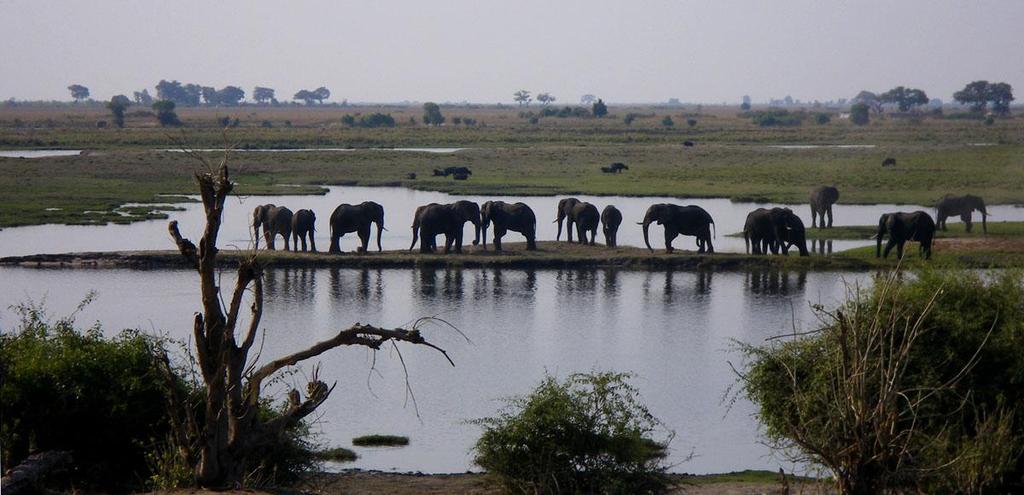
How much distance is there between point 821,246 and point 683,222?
14.9ft

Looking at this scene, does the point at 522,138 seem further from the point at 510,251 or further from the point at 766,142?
the point at 510,251

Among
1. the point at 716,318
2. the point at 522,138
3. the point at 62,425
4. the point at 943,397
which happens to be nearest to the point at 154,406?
the point at 62,425

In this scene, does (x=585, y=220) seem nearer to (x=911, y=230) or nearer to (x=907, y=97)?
(x=911, y=230)

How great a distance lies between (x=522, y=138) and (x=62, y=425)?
83645 millimetres

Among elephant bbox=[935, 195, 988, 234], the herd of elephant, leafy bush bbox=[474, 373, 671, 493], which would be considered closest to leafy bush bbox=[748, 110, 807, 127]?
elephant bbox=[935, 195, 988, 234]

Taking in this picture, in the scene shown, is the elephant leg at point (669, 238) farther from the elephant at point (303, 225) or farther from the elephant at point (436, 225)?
the elephant at point (303, 225)

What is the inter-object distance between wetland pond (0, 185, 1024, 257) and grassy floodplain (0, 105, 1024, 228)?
114 centimetres

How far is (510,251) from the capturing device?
35.3 meters

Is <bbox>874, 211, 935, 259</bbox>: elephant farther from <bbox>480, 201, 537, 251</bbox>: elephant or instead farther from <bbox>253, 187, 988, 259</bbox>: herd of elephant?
<bbox>480, 201, 537, 251</bbox>: elephant

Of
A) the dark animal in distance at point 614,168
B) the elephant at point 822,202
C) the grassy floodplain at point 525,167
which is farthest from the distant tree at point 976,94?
the elephant at point 822,202

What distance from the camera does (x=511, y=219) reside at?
35.7 meters

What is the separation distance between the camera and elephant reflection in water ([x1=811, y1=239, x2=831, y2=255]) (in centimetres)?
3659

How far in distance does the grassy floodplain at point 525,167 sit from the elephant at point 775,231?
15.7 metres

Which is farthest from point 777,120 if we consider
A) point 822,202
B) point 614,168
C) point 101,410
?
point 101,410
